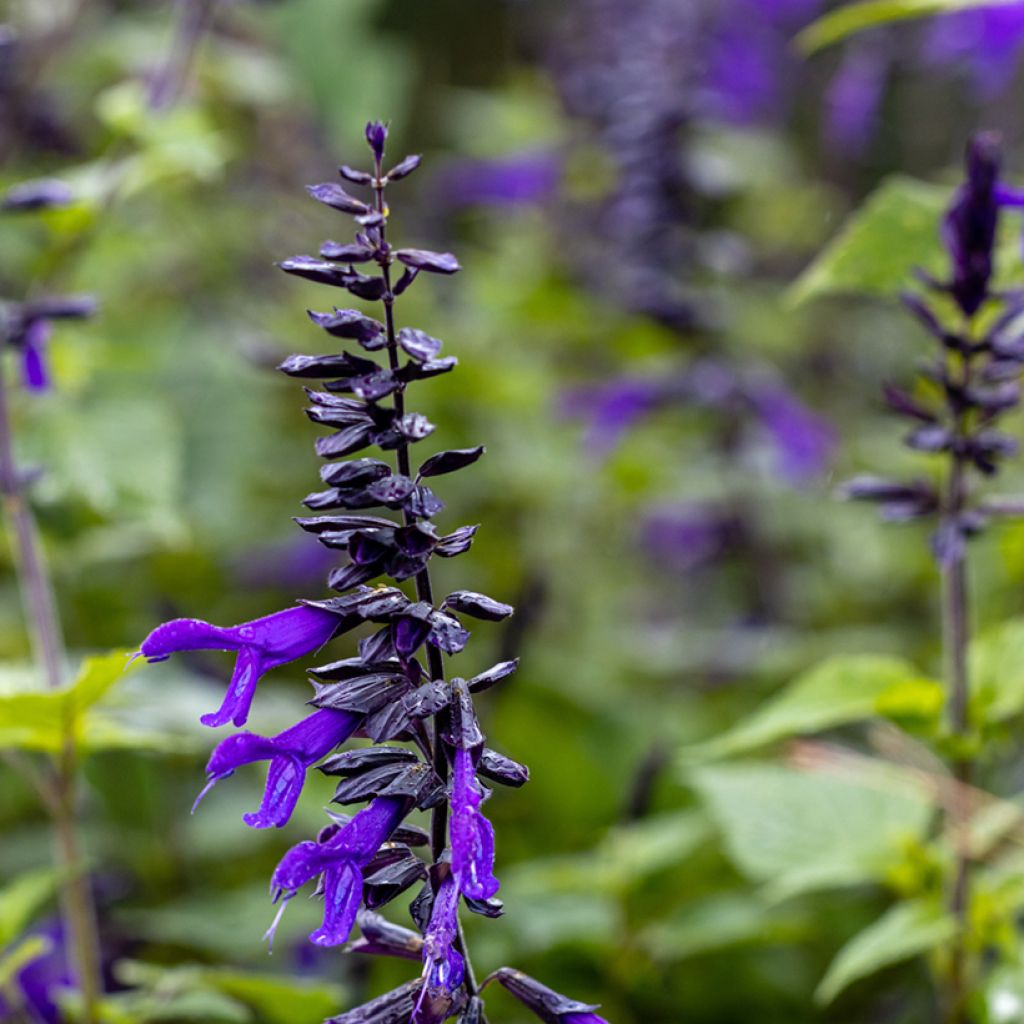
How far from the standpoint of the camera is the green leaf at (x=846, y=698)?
38.4 inches

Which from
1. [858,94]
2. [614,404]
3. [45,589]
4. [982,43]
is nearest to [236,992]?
[45,589]

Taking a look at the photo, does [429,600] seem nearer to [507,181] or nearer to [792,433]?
[792,433]

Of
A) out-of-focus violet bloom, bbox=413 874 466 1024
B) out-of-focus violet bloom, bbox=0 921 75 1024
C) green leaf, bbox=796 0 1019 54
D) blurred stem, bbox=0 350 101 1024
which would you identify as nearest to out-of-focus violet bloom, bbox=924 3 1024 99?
green leaf, bbox=796 0 1019 54

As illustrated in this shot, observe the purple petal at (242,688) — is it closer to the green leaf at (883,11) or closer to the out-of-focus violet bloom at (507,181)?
the green leaf at (883,11)

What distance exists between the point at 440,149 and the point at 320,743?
406cm

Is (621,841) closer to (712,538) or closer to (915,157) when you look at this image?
(712,538)

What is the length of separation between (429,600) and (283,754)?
104mm

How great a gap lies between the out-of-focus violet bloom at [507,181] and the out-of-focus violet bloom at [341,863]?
2.08 m

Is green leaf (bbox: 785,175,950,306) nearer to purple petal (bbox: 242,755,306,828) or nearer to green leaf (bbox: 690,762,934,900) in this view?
green leaf (bbox: 690,762,934,900)

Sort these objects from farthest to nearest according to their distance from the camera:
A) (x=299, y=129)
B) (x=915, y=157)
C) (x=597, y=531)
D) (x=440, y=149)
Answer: (x=440, y=149), (x=915, y=157), (x=299, y=129), (x=597, y=531)

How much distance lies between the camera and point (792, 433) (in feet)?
6.16

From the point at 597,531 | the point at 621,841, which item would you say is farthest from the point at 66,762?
the point at 597,531

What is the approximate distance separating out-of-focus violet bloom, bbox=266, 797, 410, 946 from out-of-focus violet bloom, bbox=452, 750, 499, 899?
39 millimetres

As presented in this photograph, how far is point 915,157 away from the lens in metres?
3.12
